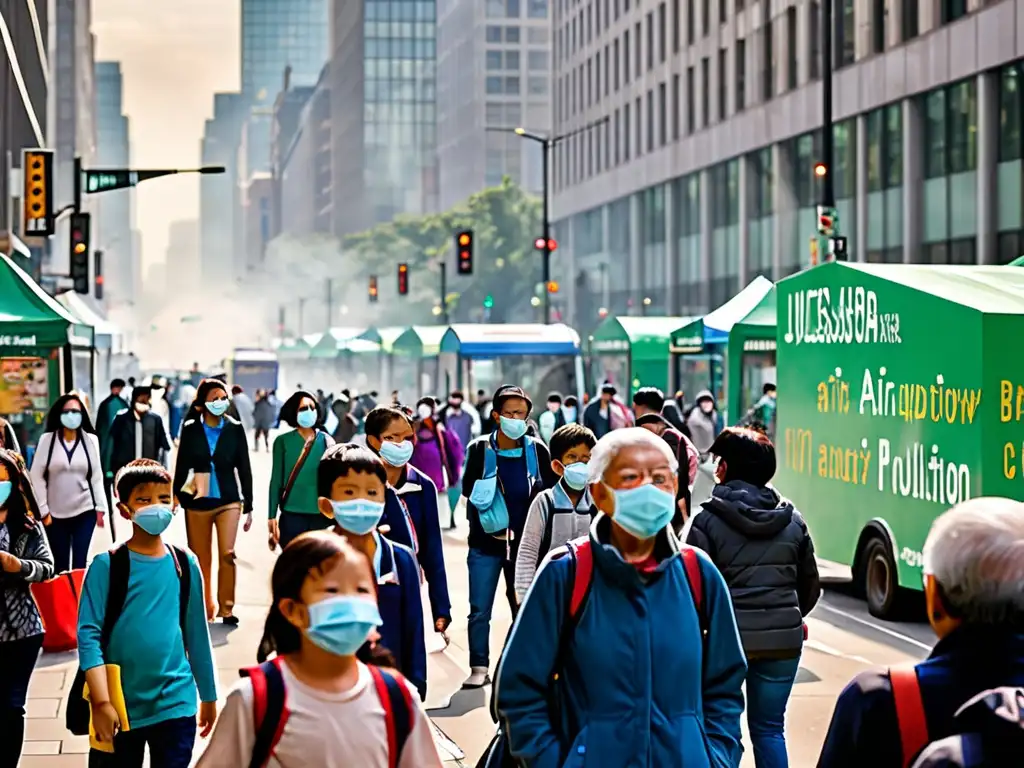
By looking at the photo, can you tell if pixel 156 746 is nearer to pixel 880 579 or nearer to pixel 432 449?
pixel 880 579

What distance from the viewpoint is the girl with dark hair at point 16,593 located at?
7562 millimetres

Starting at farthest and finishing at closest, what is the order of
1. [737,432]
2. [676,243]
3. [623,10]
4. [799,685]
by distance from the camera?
1. [623,10]
2. [676,243]
3. [799,685]
4. [737,432]

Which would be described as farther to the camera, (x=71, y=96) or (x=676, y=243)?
(x=71, y=96)

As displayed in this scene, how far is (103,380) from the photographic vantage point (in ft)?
204

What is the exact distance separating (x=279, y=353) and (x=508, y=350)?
6525 centimetres

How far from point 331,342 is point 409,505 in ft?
231

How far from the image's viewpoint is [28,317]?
77.3 feet

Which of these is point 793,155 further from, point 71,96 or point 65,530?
point 71,96

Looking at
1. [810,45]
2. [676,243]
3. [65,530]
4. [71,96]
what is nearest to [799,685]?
[65,530]

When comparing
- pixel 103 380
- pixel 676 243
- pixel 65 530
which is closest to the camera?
pixel 65 530

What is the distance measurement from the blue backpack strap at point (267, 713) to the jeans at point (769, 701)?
12.6 feet

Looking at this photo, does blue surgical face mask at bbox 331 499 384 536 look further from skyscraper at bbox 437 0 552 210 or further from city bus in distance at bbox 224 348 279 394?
skyscraper at bbox 437 0 552 210

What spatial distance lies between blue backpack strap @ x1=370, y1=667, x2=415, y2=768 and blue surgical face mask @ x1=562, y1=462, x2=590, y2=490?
4532mm

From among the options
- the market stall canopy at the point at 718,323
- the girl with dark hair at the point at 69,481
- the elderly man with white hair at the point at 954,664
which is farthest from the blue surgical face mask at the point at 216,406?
the market stall canopy at the point at 718,323
